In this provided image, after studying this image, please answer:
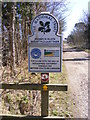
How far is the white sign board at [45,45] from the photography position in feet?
10.6

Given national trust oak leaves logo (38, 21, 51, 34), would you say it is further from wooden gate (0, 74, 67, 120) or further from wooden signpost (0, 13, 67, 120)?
wooden gate (0, 74, 67, 120)

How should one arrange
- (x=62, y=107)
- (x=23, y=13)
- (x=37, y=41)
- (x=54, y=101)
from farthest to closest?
(x=23, y=13) < (x=54, y=101) < (x=62, y=107) < (x=37, y=41)

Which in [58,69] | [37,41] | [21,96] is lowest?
[21,96]

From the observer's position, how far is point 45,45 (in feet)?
10.6

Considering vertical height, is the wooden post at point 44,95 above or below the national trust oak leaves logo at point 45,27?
below

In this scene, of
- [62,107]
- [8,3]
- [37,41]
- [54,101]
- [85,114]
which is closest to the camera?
[37,41]

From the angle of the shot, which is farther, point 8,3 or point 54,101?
point 8,3

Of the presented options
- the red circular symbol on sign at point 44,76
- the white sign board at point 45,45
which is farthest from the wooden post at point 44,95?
the white sign board at point 45,45

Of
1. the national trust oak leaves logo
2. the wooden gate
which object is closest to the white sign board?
the national trust oak leaves logo

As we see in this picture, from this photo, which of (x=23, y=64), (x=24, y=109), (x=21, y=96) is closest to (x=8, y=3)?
(x=23, y=64)

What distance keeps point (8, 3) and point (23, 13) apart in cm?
150

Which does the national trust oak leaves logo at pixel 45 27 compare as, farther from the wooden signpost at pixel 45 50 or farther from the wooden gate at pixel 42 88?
the wooden gate at pixel 42 88

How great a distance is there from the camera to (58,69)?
10.8ft

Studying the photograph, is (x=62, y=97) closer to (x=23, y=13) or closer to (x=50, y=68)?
(x=50, y=68)
